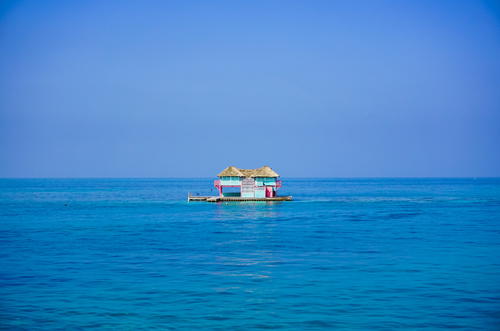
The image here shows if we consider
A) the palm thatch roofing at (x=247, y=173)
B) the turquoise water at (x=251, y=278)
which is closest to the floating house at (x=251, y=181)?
the palm thatch roofing at (x=247, y=173)

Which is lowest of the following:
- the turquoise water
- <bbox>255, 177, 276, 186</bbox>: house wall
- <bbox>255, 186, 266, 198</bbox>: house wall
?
the turquoise water

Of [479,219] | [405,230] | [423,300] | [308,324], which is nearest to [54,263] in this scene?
[308,324]

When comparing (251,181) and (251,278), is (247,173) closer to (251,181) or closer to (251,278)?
(251,181)

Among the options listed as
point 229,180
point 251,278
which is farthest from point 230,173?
point 251,278

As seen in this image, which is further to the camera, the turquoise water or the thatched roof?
the thatched roof

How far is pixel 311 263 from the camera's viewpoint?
1102 inches

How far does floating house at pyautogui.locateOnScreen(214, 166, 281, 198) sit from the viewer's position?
250 feet

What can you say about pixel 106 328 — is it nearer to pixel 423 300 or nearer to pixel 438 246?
pixel 423 300

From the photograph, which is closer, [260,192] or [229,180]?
[229,180]

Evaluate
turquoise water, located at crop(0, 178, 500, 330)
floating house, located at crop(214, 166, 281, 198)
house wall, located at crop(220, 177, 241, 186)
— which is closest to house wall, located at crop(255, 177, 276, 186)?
floating house, located at crop(214, 166, 281, 198)

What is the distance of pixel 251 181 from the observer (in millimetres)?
77750

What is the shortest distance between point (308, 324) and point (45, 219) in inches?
1760

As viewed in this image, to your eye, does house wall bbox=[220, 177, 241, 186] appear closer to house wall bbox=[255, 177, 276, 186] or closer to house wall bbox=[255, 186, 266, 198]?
house wall bbox=[255, 177, 276, 186]

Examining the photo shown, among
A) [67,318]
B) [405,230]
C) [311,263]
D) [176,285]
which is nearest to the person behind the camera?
[67,318]
